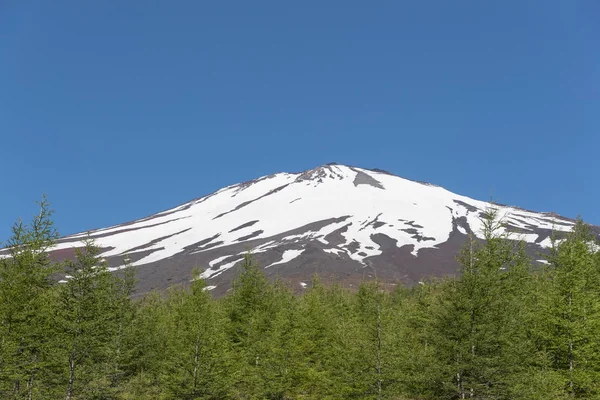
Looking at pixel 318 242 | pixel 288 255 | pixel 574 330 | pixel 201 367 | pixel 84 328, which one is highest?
pixel 318 242

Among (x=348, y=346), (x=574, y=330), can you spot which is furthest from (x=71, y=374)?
(x=574, y=330)

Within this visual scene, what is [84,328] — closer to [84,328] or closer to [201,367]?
[84,328]

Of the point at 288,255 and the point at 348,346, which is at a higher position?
the point at 288,255

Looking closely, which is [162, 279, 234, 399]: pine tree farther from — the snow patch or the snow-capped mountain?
the snow patch

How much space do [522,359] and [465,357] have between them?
169 inches

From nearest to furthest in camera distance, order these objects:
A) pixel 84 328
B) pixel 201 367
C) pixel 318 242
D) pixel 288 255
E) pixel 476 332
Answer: pixel 476 332 → pixel 84 328 → pixel 201 367 → pixel 288 255 → pixel 318 242

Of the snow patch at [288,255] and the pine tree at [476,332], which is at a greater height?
the snow patch at [288,255]

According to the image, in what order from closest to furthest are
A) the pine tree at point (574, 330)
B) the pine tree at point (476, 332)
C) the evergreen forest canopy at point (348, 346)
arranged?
the pine tree at point (476, 332), the evergreen forest canopy at point (348, 346), the pine tree at point (574, 330)

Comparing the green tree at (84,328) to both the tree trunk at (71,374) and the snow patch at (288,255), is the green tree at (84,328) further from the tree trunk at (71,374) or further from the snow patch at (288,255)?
the snow patch at (288,255)

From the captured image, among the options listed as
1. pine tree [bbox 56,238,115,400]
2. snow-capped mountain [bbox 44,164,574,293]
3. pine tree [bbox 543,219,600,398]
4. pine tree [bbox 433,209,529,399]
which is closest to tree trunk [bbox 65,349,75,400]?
pine tree [bbox 56,238,115,400]

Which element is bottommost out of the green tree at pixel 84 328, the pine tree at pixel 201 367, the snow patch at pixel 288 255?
the pine tree at pixel 201 367

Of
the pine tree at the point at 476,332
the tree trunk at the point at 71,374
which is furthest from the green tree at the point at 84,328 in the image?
the pine tree at the point at 476,332

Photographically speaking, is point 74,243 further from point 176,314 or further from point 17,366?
point 17,366

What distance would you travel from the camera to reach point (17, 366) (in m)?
18.4
